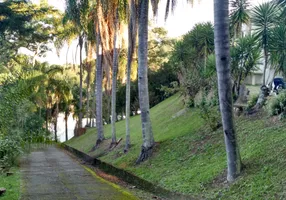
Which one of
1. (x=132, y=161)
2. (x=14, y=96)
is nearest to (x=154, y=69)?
(x=132, y=161)

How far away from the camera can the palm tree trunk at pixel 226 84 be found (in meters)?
8.09

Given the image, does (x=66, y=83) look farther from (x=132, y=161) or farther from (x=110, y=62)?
(x=132, y=161)

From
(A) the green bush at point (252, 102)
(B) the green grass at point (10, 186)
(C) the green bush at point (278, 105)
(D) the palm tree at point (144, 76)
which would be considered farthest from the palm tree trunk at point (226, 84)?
(D) the palm tree at point (144, 76)

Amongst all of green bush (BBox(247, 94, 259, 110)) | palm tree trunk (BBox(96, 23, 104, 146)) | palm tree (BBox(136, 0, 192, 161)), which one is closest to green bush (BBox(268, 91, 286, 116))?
green bush (BBox(247, 94, 259, 110))

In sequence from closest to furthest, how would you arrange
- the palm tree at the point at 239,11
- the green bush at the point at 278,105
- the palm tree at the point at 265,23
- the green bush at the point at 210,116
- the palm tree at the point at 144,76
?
the green bush at the point at 278,105 < the green bush at the point at 210,116 < the palm tree at the point at 265,23 < the palm tree at the point at 144,76 < the palm tree at the point at 239,11

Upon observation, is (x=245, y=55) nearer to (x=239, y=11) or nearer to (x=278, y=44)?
(x=278, y=44)

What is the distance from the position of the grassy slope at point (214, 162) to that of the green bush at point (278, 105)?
1.11 ft

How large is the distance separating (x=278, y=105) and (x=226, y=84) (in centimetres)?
325

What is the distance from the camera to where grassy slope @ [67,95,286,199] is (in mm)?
7344

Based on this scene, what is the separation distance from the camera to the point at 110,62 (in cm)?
2125

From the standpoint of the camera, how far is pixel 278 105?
10.6m

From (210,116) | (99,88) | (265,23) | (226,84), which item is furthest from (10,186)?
(99,88)

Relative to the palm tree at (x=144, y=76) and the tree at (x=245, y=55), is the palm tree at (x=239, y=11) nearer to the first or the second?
the tree at (x=245, y=55)

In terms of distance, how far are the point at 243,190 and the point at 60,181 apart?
6.98 metres
